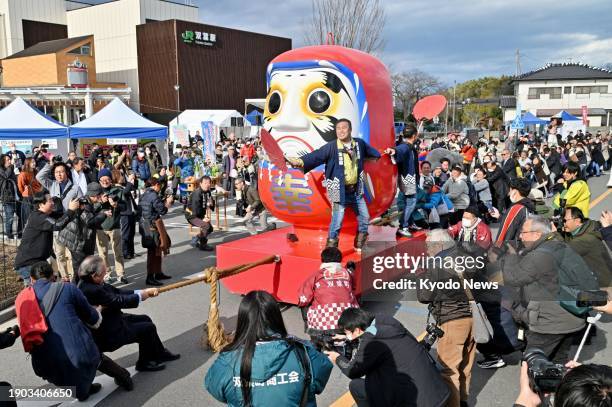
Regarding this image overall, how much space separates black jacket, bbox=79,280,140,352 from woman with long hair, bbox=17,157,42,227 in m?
6.20

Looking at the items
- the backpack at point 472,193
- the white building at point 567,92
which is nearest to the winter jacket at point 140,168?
the backpack at point 472,193

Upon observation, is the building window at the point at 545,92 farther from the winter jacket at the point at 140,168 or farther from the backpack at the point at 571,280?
the backpack at the point at 571,280

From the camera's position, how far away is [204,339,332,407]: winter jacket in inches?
96.9

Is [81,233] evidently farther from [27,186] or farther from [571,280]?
[571,280]

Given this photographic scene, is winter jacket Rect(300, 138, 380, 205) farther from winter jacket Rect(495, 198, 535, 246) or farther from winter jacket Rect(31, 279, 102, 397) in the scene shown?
winter jacket Rect(31, 279, 102, 397)

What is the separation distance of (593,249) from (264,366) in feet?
→ 12.6

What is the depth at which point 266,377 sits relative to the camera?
8.09 feet

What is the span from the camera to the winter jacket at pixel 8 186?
10887 millimetres

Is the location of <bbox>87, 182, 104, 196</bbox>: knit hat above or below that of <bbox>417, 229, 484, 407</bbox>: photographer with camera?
above

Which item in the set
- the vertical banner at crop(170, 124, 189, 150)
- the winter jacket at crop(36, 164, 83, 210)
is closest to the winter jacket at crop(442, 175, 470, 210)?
the winter jacket at crop(36, 164, 83, 210)

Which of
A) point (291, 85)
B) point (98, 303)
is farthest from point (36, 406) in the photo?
point (291, 85)

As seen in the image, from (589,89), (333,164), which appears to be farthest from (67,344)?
(589,89)

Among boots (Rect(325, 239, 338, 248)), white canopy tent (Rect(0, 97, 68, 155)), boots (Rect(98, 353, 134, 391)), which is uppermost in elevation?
white canopy tent (Rect(0, 97, 68, 155))

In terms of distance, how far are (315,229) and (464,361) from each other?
9.83 feet
